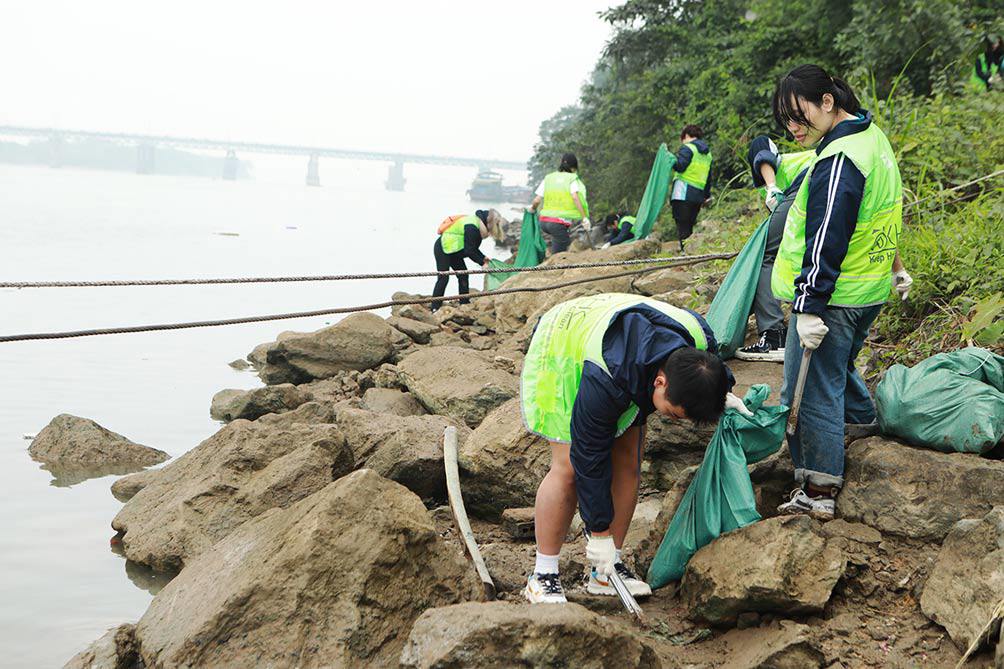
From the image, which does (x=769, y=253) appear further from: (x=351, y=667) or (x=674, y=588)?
(x=351, y=667)

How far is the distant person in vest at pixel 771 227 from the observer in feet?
14.1

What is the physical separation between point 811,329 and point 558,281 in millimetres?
5335

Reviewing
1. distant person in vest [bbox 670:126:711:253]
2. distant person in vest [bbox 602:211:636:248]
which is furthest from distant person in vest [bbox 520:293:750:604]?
distant person in vest [bbox 602:211:636:248]

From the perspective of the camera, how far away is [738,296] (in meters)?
4.38

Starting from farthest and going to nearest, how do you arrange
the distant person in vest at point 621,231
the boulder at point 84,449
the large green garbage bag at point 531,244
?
the distant person in vest at point 621,231
the large green garbage bag at point 531,244
the boulder at point 84,449

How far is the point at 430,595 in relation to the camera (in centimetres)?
308

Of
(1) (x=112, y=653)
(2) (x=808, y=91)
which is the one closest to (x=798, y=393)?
(2) (x=808, y=91)

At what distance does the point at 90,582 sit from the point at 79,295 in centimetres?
980

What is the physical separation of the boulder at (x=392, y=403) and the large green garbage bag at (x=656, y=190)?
4576 mm

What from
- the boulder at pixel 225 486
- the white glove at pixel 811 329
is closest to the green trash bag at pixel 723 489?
the white glove at pixel 811 329

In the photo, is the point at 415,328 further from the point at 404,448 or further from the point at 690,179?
the point at 404,448

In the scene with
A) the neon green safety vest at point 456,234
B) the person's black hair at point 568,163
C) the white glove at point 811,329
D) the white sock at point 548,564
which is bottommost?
the white sock at point 548,564

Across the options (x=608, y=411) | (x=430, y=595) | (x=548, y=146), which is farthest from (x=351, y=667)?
(x=548, y=146)

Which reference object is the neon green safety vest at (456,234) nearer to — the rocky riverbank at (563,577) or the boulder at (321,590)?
the rocky riverbank at (563,577)
